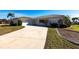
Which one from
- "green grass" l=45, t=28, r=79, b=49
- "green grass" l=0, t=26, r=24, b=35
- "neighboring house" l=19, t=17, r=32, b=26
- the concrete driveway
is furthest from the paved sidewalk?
"green grass" l=0, t=26, r=24, b=35

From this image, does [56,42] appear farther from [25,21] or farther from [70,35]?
[25,21]

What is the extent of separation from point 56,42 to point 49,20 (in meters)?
0.40

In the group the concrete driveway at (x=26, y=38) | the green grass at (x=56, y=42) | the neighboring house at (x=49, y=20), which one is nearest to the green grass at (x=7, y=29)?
the concrete driveway at (x=26, y=38)

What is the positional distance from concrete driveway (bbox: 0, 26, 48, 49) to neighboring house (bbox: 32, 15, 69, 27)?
102 mm

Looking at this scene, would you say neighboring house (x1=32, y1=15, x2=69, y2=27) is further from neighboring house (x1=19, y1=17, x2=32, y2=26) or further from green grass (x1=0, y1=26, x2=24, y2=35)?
green grass (x1=0, y1=26, x2=24, y2=35)

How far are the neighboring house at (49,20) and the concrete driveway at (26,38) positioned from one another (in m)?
0.10

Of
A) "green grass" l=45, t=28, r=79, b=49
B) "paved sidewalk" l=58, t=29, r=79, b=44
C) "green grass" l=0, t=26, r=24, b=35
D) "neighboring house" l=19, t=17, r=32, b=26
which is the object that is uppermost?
"neighboring house" l=19, t=17, r=32, b=26

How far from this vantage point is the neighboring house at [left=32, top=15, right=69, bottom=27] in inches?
113

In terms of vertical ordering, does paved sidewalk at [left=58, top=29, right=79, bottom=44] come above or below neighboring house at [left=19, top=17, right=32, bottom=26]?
below
